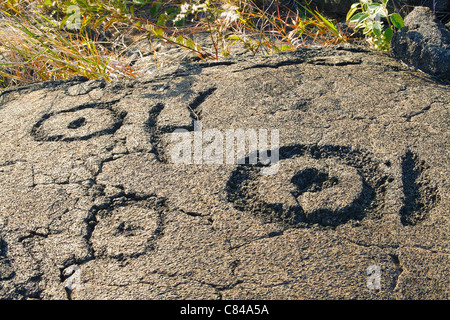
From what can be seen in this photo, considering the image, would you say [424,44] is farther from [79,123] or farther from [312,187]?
[79,123]

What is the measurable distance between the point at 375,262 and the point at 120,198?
3.05ft

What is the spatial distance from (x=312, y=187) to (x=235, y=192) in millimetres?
293

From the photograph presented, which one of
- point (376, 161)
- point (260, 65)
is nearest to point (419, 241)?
point (376, 161)

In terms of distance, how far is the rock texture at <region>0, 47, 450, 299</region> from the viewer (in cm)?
131

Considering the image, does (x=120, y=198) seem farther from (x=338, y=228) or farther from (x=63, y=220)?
(x=338, y=228)

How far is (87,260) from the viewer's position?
4.58 feet

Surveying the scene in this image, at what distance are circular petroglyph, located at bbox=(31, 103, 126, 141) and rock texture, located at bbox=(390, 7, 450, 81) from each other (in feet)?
5.00

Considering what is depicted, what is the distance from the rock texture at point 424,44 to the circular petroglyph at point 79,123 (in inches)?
→ 60.0

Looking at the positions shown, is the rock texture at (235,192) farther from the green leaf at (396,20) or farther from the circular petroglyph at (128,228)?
the green leaf at (396,20)

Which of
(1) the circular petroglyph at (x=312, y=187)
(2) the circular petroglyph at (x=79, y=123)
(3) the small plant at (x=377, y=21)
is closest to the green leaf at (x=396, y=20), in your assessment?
(3) the small plant at (x=377, y=21)

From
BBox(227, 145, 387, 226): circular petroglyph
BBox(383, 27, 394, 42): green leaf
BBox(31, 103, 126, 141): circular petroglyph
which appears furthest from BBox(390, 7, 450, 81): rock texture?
BBox(31, 103, 126, 141): circular petroglyph

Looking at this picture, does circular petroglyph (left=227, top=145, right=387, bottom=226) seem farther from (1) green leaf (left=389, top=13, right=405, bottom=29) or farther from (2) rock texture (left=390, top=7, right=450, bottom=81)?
(1) green leaf (left=389, top=13, right=405, bottom=29)

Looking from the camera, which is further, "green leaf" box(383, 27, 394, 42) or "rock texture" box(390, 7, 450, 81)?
"green leaf" box(383, 27, 394, 42)

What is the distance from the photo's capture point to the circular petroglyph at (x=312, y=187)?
1506 millimetres
